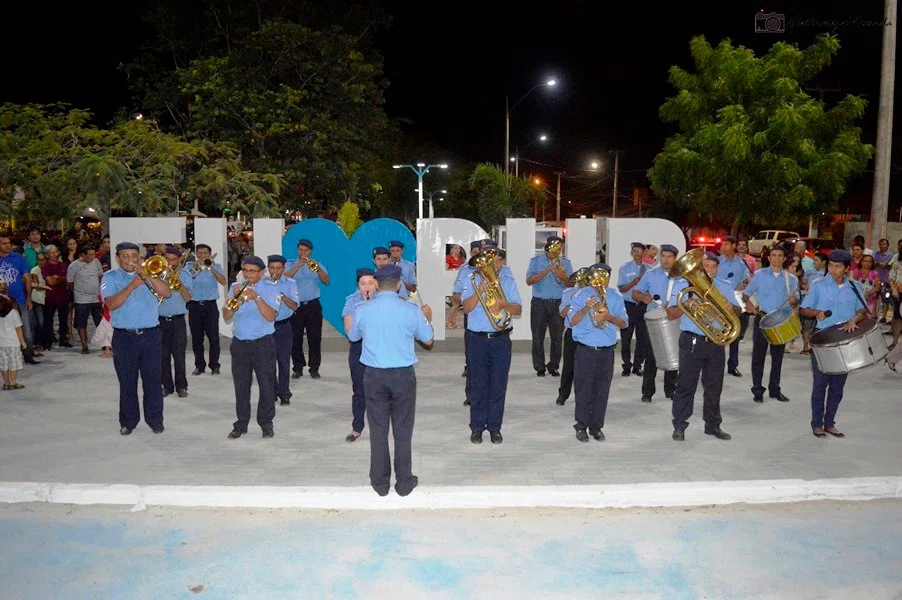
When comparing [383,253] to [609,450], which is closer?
[609,450]

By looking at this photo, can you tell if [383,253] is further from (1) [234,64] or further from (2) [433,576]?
(1) [234,64]

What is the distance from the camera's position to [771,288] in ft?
32.1

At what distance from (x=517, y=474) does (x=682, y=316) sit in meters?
2.54

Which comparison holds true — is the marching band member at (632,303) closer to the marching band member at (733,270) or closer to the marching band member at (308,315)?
the marching band member at (733,270)

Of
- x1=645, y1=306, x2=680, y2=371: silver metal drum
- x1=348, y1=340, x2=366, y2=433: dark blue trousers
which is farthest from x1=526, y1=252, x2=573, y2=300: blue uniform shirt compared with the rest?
x1=348, y1=340, x2=366, y2=433: dark blue trousers

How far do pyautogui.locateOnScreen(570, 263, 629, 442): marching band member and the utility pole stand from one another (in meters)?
10.8

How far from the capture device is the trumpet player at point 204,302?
36.4ft

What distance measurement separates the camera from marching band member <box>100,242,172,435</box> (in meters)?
8.00

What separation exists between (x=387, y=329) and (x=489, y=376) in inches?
85.4

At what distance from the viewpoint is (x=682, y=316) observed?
8.12m

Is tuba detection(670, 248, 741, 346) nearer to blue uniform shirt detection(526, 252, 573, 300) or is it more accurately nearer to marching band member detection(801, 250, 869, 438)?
marching band member detection(801, 250, 869, 438)

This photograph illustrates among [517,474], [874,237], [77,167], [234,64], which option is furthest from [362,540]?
[234,64]

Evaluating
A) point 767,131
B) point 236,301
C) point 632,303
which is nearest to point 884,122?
point 767,131

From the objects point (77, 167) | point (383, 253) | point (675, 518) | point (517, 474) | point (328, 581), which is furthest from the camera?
point (77, 167)
